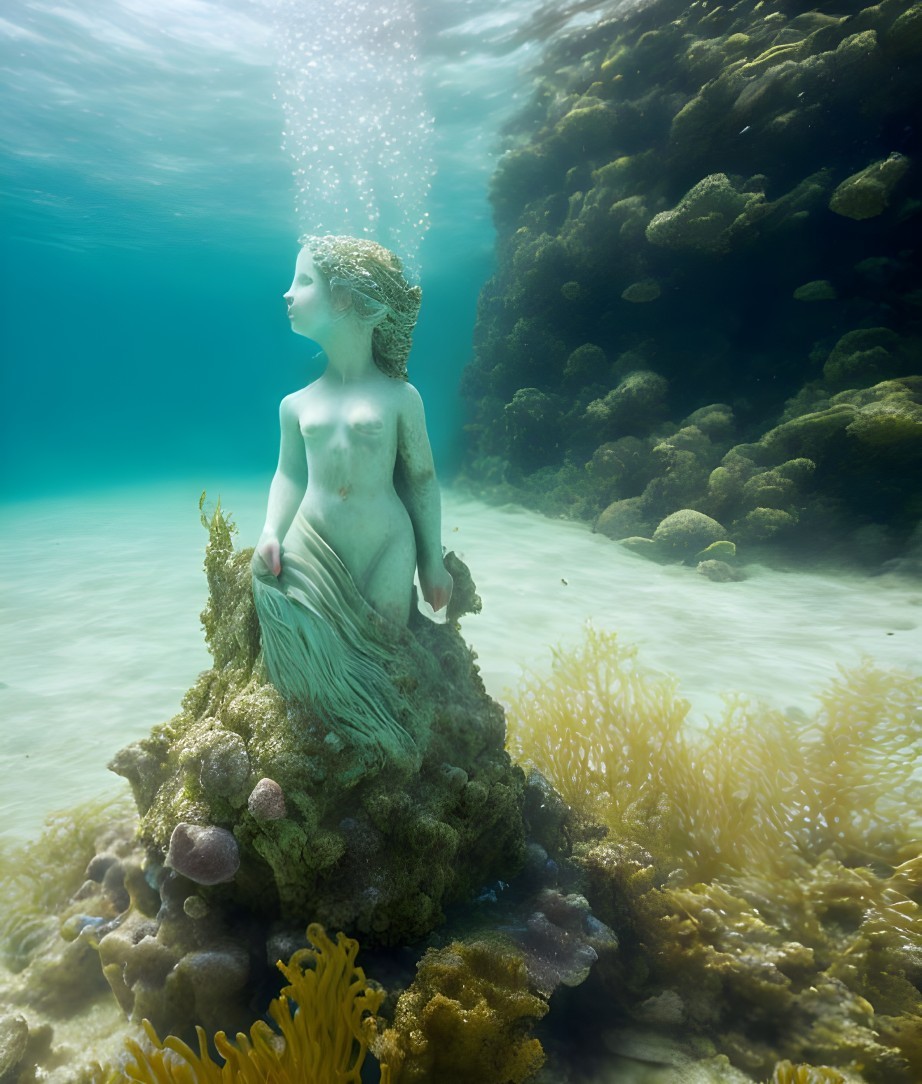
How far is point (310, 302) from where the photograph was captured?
6.97 feet

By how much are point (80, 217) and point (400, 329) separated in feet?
110

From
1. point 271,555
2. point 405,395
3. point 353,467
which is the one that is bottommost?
point 271,555

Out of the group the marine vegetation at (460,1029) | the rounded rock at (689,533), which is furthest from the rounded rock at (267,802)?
the rounded rock at (689,533)

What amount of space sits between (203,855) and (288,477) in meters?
1.33

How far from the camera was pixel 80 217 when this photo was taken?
27172 millimetres

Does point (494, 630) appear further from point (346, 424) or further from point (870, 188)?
point (870, 188)

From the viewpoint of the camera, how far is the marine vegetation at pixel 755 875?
1.85 m

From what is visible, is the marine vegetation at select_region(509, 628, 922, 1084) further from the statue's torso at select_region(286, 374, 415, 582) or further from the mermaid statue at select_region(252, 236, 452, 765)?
the statue's torso at select_region(286, 374, 415, 582)

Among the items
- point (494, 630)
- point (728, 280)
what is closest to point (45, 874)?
point (494, 630)

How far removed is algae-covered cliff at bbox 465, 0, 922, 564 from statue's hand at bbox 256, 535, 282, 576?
27.7ft

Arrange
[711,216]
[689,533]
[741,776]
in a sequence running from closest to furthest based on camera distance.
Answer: [741,776]
[689,533]
[711,216]

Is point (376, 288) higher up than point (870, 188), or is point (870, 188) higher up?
point (870, 188)

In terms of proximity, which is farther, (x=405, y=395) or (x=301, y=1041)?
(x=405, y=395)

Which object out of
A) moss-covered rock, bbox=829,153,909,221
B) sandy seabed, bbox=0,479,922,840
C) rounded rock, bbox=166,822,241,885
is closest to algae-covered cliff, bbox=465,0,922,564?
moss-covered rock, bbox=829,153,909,221
